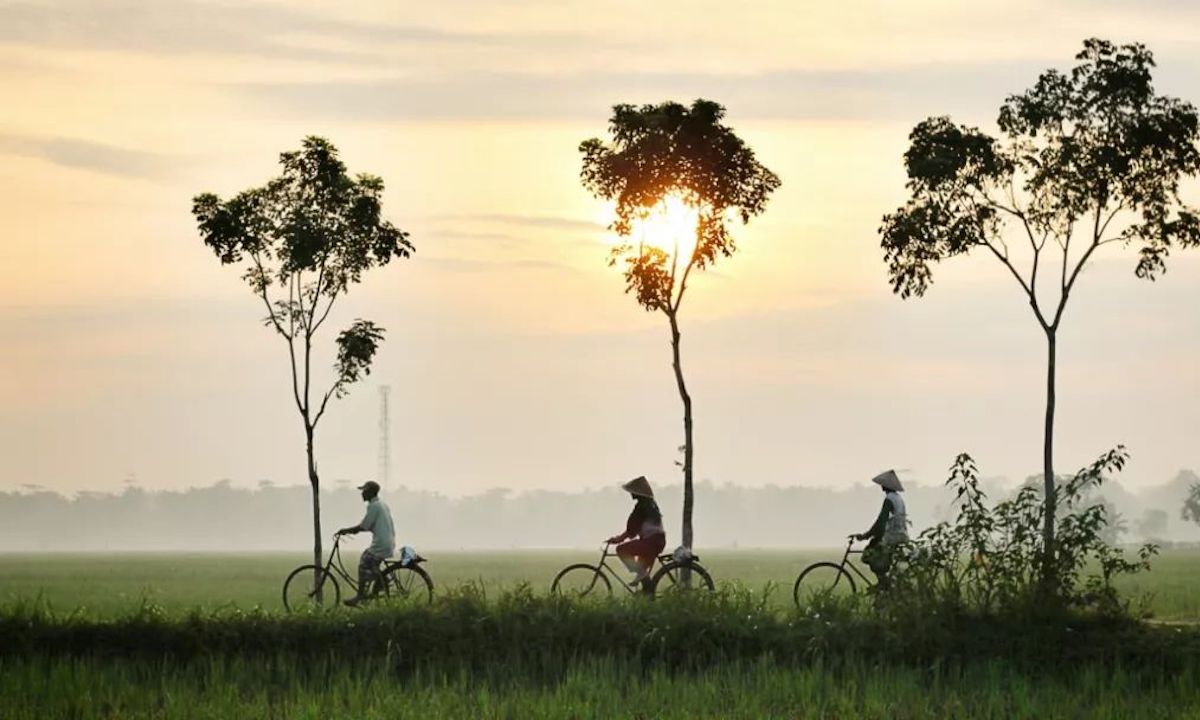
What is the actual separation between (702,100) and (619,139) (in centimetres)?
182

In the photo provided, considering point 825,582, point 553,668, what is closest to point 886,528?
point 825,582

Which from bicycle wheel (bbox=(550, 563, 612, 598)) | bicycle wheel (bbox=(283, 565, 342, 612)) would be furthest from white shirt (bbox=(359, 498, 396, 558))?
bicycle wheel (bbox=(550, 563, 612, 598))

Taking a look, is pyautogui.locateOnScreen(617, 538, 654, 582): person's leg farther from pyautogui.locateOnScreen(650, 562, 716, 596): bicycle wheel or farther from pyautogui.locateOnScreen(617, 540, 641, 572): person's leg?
pyautogui.locateOnScreen(650, 562, 716, 596): bicycle wheel

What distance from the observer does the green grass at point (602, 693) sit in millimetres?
18281

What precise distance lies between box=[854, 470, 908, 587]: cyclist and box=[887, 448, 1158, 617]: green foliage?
33.7 inches

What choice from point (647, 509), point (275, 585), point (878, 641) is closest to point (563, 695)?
point (878, 641)

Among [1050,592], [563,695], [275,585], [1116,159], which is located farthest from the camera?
[275,585]

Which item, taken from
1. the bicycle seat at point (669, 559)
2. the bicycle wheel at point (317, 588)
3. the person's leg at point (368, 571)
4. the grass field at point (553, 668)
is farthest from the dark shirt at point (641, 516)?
the bicycle wheel at point (317, 588)

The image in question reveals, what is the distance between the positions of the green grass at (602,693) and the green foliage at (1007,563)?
1.23 metres

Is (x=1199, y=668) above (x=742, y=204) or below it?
below

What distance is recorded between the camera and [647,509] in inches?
1003

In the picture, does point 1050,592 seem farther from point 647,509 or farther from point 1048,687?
point 647,509

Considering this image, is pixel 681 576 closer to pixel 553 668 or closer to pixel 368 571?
pixel 553 668

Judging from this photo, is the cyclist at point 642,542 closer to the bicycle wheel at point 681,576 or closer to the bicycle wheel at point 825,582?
the bicycle wheel at point 681,576
